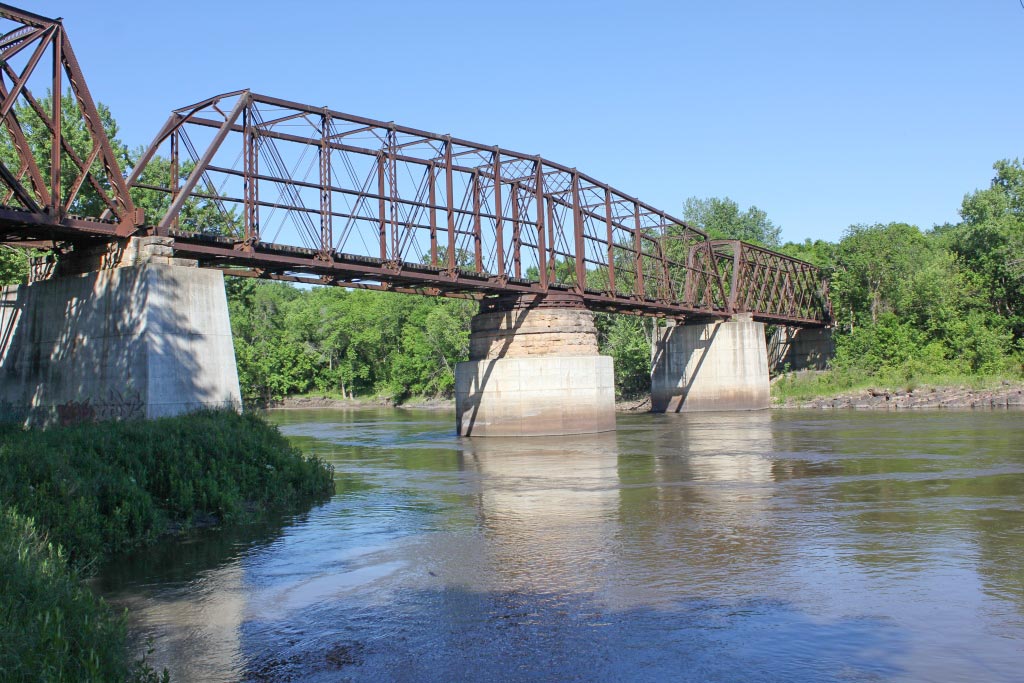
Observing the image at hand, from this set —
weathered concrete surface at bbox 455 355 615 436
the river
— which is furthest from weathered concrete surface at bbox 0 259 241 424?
weathered concrete surface at bbox 455 355 615 436

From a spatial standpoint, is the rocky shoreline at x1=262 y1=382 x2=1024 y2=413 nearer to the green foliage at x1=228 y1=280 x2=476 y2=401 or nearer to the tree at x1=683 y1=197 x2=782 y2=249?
the green foliage at x1=228 y1=280 x2=476 y2=401

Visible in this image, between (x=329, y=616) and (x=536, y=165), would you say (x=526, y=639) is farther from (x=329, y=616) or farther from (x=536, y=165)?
(x=536, y=165)

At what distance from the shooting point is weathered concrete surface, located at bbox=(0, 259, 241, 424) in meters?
27.6

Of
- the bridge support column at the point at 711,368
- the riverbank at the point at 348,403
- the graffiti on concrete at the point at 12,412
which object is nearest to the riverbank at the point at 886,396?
the bridge support column at the point at 711,368

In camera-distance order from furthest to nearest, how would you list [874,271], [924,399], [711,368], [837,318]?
[837,318] < [874,271] < [711,368] < [924,399]

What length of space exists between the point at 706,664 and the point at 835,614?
328 cm

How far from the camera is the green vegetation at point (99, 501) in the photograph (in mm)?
9250

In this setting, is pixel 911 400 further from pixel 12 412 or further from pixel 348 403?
pixel 348 403

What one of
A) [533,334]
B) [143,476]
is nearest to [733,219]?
[533,334]

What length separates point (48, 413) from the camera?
29.7 m

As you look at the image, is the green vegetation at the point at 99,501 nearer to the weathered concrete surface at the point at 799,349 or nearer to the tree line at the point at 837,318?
the tree line at the point at 837,318

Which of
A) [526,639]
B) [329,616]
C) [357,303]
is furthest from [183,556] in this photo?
[357,303]

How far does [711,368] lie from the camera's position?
8000cm

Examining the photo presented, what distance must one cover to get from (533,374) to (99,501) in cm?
3589
